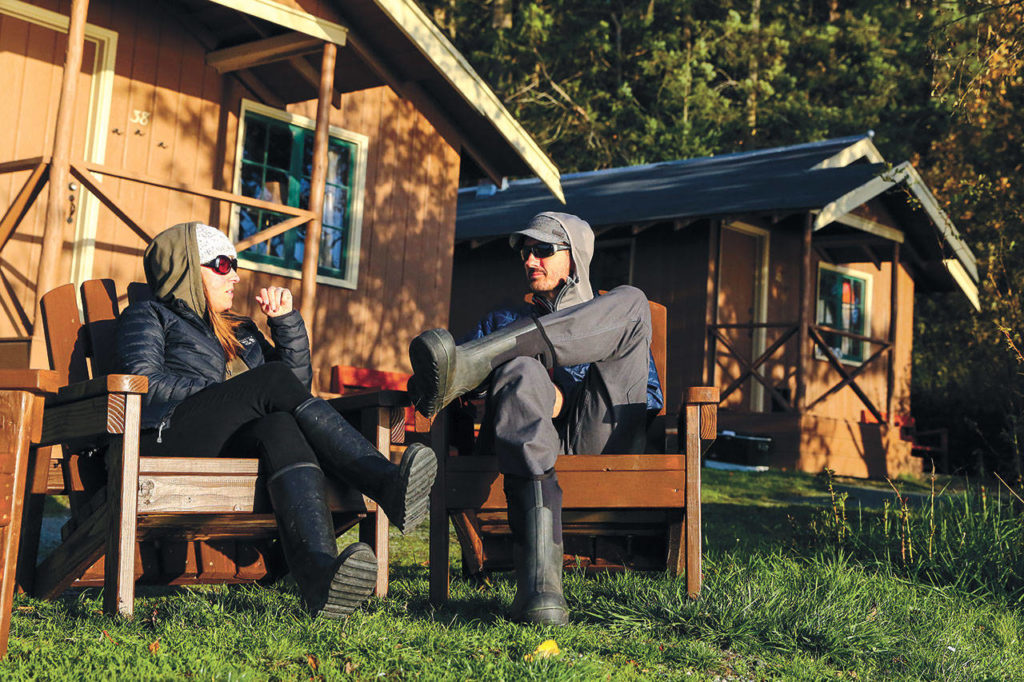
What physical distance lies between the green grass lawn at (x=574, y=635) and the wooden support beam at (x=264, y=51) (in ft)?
19.4

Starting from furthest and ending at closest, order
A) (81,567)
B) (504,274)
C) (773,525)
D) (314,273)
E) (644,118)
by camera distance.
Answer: (644,118) < (504,274) < (314,273) < (773,525) < (81,567)

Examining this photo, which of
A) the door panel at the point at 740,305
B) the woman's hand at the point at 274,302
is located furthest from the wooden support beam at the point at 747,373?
the woman's hand at the point at 274,302

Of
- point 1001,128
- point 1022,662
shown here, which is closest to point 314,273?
point 1022,662

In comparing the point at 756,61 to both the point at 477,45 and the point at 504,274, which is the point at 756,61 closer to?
the point at 477,45

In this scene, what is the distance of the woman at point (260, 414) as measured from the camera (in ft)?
11.2

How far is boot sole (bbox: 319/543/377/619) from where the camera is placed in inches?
126

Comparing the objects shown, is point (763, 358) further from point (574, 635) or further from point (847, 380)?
point (574, 635)

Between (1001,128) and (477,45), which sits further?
(477,45)

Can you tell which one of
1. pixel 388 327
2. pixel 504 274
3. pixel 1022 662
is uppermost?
pixel 504 274

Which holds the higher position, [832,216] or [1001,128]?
[1001,128]

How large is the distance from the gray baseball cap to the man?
0.20m

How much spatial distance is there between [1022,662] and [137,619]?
2946mm

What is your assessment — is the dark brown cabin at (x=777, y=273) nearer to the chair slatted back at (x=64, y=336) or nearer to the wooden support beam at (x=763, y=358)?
the wooden support beam at (x=763, y=358)

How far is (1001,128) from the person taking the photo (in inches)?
868
